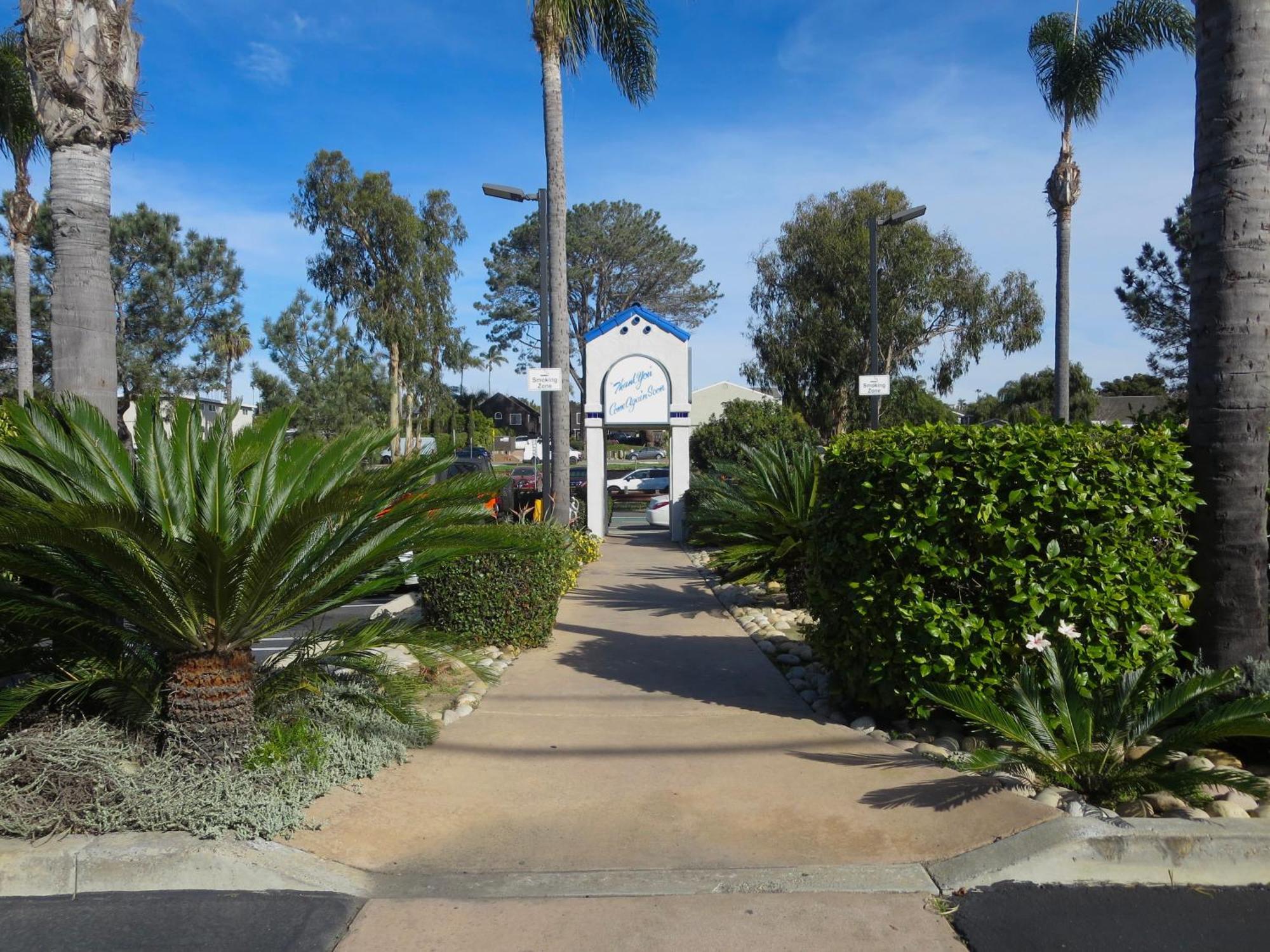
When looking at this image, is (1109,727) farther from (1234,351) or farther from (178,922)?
(178,922)

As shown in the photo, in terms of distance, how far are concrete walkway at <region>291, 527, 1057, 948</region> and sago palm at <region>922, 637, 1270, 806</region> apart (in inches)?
13.7

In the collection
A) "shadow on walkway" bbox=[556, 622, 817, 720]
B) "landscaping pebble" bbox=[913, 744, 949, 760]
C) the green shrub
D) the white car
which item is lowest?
"shadow on walkway" bbox=[556, 622, 817, 720]

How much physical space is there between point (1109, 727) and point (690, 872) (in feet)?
7.69

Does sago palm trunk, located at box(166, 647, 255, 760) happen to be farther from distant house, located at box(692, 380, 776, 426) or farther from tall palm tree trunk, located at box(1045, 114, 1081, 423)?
distant house, located at box(692, 380, 776, 426)

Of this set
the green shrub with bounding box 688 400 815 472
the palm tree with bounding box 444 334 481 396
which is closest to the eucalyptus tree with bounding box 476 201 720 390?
the palm tree with bounding box 444 334 481 396

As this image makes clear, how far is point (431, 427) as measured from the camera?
51406mm

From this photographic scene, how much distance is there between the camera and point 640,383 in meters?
18.9

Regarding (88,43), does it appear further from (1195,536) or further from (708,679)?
(1195,536)

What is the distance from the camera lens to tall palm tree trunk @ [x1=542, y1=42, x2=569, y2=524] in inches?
555

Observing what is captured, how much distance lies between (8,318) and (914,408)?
33467 mm

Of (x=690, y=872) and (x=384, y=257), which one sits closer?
(x=690, y=872)

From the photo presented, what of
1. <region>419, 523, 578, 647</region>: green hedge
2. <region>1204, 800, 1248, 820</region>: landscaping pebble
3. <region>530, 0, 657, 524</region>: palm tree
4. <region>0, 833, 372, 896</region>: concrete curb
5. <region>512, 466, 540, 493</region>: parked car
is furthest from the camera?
<region>512, 466, 540, 493</region>: parked car

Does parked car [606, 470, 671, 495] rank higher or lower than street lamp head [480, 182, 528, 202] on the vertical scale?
lower

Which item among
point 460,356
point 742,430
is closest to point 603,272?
point 460,356
